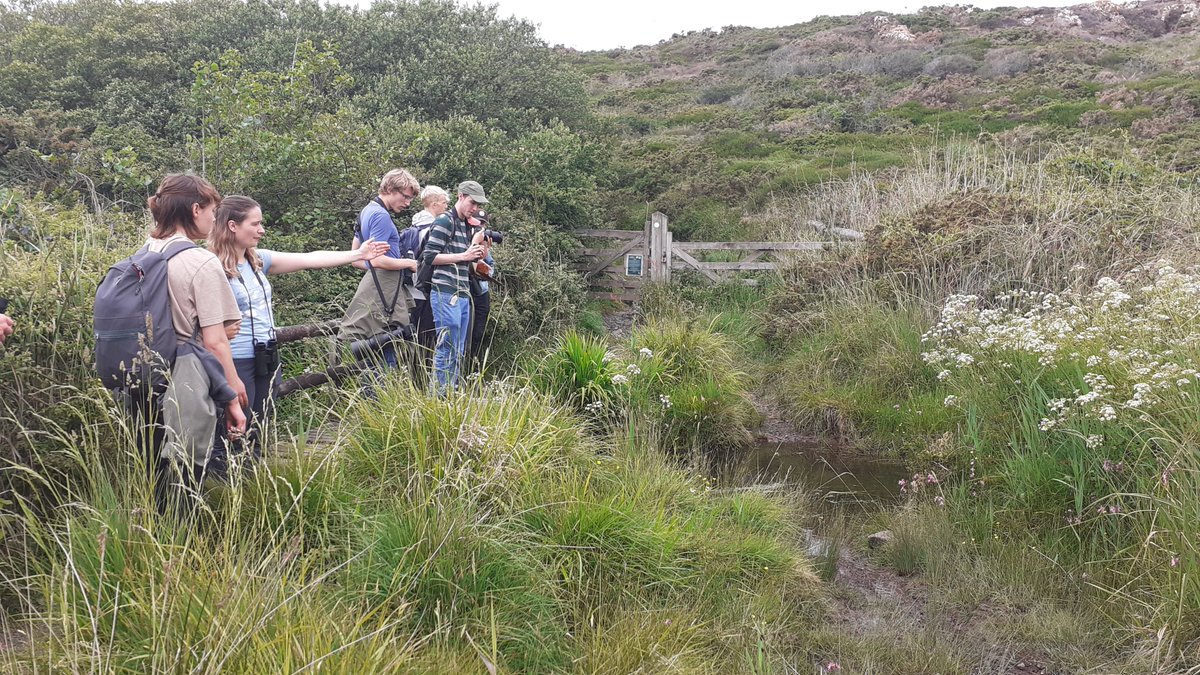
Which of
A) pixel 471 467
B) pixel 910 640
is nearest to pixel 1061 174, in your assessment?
pixel 910 640

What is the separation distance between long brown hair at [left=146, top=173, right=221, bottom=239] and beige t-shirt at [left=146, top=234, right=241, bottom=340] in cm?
6

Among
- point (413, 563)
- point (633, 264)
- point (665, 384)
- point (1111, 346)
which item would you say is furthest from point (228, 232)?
point (633, 264)

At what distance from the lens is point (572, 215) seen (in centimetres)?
1306

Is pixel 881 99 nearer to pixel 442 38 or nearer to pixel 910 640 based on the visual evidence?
pixel 442 38

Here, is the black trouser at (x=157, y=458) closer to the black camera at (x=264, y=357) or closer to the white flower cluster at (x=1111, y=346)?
the black camera at (x=264, y=357)

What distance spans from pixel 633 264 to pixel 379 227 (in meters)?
7.91

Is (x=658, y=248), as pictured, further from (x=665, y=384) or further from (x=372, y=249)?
(x=372, y=249)

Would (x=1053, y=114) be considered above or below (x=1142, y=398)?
above

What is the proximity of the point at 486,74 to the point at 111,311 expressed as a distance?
42.3ft

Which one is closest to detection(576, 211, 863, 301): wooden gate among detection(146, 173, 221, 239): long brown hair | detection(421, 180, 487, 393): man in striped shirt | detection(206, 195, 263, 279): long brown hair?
detection(421, 180, 487, 393): man in striped shirt

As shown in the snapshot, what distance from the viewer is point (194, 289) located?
3182 mm

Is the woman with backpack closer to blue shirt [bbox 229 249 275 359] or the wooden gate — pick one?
blue shirt [bbox 229 249 275 359]

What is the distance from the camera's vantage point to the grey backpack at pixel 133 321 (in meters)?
2.94

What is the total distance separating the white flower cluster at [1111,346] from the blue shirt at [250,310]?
4314 millimetres
